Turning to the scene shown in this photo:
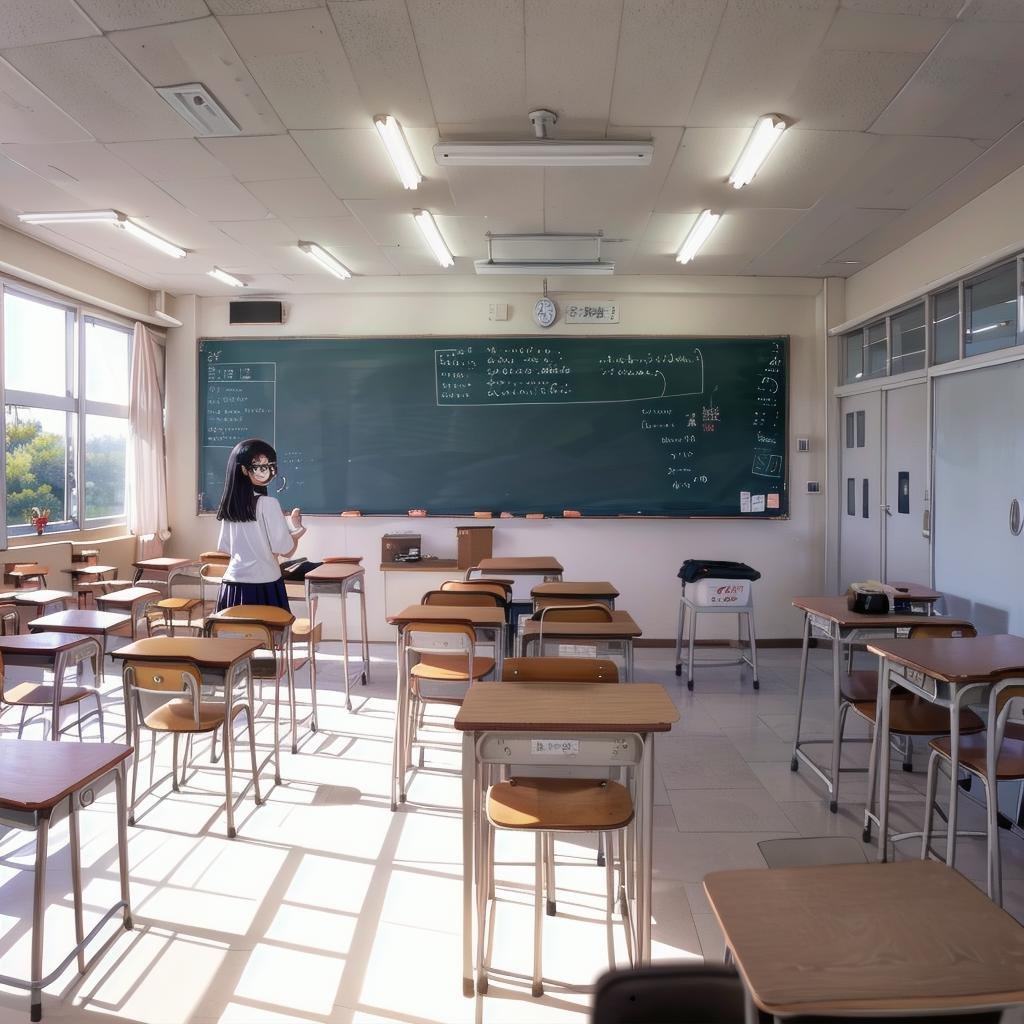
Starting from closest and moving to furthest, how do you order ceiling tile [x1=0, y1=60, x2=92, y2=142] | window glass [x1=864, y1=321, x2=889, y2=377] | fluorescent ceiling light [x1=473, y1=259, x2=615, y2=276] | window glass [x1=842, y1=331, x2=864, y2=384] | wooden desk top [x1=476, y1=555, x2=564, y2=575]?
ceiling tile [x1=0, y1=60, x2=92, y2=142]
wooden desk top [x1=476, y1=555, x2=564, y2=575]
fluorescent ceiling light [x1=473, y1=259, x2=615, y2=276]
window glass [x1=864, y1=321, x2=889, y2=377]
window glass [x1=842, y1=331, x2=864, y2=384]

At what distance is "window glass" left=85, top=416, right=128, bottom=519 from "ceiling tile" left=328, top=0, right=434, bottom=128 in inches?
159

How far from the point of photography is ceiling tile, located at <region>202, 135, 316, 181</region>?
3.60 m

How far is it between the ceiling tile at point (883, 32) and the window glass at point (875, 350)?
304 centimetres

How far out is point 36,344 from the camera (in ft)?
17.4

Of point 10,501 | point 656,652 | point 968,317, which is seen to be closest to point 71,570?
point 10,501

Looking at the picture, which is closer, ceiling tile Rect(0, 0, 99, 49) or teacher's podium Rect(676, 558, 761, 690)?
ceiling tile Rect(0, 0, 99, 49)

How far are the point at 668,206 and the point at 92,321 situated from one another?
4621 millimetres

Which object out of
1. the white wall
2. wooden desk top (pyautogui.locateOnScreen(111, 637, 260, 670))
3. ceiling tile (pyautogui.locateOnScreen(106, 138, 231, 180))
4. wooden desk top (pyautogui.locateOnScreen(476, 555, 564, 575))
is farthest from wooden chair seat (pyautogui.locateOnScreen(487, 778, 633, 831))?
the white wall

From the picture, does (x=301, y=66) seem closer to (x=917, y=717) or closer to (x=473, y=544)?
(x=917, y=717)

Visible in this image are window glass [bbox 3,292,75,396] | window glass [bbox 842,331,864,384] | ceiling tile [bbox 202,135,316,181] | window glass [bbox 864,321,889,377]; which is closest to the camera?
ceiling tile [bbox 202,135,316,181]

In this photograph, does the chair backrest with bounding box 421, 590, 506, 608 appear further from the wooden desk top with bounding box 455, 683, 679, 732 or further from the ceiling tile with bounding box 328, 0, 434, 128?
the ceiling tile with bounding box 328, 0, 434, 128

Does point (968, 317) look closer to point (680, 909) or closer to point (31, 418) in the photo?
point (680, 909)

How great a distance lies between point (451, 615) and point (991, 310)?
3.60 meters

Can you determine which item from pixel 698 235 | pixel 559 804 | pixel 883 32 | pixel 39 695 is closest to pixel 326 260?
pixel 698 235
